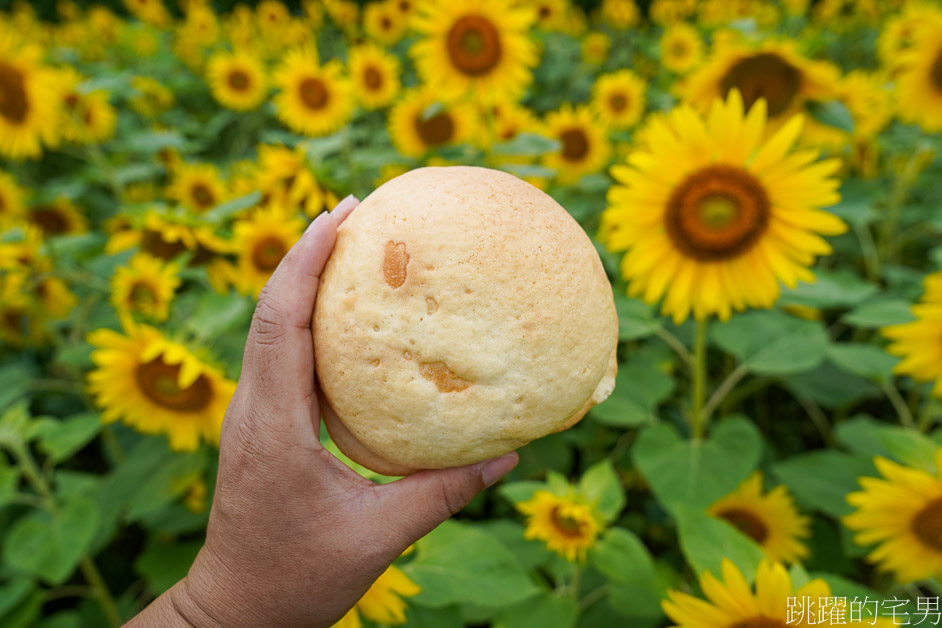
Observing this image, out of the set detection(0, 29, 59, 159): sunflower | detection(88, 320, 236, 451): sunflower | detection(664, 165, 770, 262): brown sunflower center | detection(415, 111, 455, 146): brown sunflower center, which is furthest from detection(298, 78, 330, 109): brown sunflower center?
detection(664, 165, 770, 262): brown sunflower center

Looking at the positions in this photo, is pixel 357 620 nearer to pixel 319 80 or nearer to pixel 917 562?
pixel 917 562

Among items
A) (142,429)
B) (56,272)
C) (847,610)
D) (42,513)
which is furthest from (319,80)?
(847,610)

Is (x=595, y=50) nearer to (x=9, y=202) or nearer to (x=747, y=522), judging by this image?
(x=747, y=522)

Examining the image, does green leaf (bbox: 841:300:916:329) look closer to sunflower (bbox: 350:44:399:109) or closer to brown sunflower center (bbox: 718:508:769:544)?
brown sunflower center (bbox: 718:508:769:544)

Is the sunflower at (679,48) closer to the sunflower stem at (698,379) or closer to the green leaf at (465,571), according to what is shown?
Result: the sunflower stem at (698,379)

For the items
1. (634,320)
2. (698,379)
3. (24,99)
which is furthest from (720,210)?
(24,99)

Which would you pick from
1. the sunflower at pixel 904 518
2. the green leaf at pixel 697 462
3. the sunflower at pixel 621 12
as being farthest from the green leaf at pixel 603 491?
the sunflower at pixel 621 12
